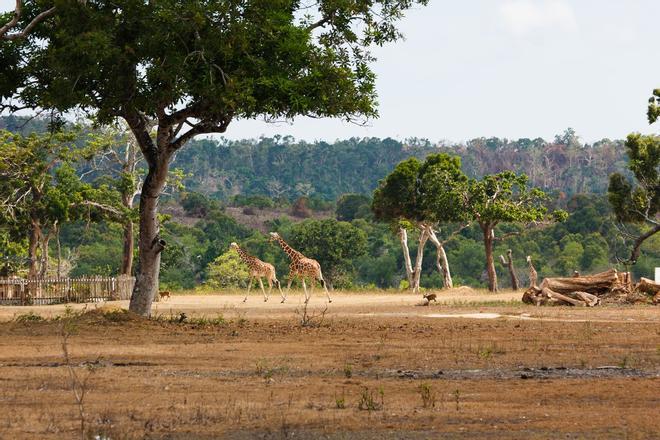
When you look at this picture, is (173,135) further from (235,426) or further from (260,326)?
(235,426)

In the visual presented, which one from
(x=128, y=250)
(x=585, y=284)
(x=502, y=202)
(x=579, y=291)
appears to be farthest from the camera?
(x=502, y=202)

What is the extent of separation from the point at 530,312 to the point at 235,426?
18.6 meters

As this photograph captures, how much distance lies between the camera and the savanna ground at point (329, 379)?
9.80 meters

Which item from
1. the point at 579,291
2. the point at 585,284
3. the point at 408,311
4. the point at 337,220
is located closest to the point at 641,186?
the point at 585,284

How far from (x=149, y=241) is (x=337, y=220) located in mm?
74874

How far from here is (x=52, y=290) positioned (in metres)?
38.3

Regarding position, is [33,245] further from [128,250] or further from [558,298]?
[558,298]

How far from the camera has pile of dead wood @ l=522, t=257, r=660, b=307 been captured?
31.0m

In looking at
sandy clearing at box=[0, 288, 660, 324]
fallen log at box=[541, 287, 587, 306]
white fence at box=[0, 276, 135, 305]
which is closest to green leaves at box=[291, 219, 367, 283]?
white fence at box=[0, 276, 135, 305]

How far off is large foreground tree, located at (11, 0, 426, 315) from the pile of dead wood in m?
11.2

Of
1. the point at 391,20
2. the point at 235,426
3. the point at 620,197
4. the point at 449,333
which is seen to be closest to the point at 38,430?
the point at 235,426

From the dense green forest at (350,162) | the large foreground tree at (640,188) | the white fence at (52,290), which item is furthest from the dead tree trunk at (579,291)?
the dense green forest at (350,162)

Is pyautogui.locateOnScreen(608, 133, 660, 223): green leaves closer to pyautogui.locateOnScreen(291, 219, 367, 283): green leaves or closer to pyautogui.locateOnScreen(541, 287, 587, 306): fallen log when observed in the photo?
pyautogui.locateOnScreen(541, 287, 587, 306): fallen log

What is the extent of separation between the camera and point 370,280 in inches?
3317
